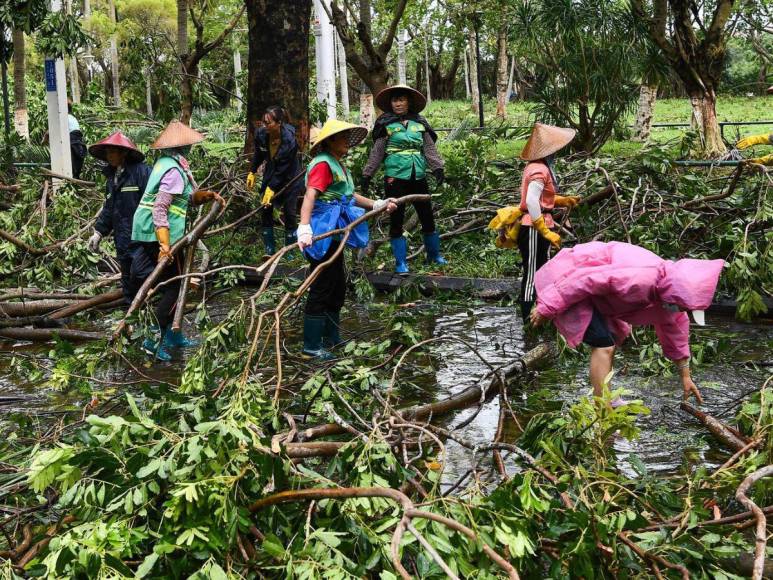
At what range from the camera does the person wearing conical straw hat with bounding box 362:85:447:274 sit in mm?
9219

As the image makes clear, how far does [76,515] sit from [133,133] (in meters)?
12.1

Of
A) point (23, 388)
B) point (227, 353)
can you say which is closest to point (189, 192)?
point (23, 388)

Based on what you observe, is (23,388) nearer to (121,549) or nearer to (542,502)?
(121,549)

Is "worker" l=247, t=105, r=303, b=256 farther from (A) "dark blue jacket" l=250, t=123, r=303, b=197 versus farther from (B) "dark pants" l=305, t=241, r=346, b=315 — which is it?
(B) "dark pants" l=305, t=241, r=346, b=315

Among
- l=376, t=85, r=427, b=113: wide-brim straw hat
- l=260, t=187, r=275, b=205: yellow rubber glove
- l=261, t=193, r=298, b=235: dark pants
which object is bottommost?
l=261, t=193, r=298, b=235: dark pants

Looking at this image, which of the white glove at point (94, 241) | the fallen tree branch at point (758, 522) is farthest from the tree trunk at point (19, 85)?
the fallen tree branch at point (758, 522)

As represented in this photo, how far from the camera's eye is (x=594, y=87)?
50.2ft

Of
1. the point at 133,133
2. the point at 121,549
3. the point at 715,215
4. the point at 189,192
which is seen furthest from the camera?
the point at 133,133

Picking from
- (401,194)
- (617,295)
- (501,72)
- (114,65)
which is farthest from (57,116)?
(114,65)

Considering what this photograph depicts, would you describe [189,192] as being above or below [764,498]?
above

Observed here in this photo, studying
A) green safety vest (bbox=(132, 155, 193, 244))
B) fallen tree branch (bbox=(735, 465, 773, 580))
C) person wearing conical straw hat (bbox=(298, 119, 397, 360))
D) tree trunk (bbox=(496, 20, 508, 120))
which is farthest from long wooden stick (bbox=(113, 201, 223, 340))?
tree trunk (bbox=(496, 20, 508, 120))

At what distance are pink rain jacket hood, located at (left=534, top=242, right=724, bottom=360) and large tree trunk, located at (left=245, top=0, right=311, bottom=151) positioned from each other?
24.3ft

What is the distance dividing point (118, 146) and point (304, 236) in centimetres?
195

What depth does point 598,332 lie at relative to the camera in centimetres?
533
